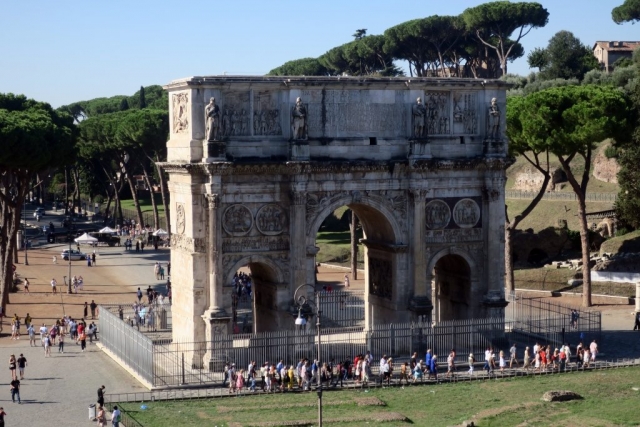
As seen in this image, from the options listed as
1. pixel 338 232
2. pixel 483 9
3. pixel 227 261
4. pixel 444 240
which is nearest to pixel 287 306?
pixel 227 261

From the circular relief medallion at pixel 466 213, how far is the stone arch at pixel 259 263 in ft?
25.6

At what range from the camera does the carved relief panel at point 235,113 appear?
42.6 metres

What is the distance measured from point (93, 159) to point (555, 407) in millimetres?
85274

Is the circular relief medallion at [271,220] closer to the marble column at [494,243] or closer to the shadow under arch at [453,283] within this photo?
the shadow under arch at [453,283]

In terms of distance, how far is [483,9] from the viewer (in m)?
109

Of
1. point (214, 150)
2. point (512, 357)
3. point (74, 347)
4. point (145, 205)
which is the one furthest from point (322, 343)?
point (145, 205)

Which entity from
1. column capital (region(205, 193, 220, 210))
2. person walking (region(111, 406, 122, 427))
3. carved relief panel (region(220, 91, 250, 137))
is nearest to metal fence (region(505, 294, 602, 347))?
column capital (region(205, 193, 220, 210))

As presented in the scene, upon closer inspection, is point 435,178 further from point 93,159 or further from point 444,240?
point 93,159

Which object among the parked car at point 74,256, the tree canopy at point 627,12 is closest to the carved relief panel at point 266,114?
the parked car at point 74,256

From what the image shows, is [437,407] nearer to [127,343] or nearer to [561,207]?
[127,343]

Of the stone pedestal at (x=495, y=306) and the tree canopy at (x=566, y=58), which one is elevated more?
the tree canopy at (x=566, y=58)

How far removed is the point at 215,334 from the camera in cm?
4203

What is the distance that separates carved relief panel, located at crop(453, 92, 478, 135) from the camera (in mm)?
45969

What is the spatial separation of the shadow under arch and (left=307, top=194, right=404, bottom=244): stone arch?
6.78 feet
